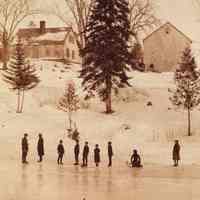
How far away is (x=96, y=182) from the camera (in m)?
27.7

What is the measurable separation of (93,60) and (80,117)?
16.9 feet

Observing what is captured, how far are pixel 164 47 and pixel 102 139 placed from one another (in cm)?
3627

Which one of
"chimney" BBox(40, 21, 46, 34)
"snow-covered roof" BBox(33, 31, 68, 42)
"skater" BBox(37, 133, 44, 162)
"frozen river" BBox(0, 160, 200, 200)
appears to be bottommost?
"frozen river" BBox(0, 160, 200, 200)

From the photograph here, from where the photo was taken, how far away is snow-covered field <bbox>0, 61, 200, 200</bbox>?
86.1ft

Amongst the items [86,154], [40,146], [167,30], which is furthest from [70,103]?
[167,30]

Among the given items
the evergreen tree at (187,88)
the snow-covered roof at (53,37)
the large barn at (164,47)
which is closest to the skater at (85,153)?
the evergreen tree at (187,88)

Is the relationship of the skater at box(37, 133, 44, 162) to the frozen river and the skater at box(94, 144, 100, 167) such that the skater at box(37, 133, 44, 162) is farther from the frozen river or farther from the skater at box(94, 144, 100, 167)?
the skater at box(94, 144, 100, 167)

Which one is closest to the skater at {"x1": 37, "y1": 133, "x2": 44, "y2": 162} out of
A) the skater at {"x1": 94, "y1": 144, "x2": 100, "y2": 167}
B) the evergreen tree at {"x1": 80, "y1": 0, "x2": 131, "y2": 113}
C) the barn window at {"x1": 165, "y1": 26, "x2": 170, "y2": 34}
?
the skater at {"x1": 94, "y1": 144, "x2": 100, "y2": 167}

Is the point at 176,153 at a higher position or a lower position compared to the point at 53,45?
lower

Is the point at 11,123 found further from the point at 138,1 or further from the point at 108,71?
the point at 138,1

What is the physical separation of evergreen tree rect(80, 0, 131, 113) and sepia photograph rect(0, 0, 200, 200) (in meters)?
0.08

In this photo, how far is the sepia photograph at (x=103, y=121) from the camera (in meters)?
27.3

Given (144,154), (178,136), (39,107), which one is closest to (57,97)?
(39,107)

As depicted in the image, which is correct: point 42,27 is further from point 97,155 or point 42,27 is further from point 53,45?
point 97,155
